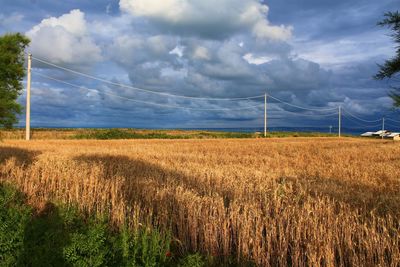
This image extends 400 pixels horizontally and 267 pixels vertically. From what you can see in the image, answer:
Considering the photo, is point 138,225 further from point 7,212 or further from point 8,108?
point 8,108

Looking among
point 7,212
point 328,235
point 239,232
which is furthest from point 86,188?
point 328,235

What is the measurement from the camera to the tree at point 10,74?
16.6 m

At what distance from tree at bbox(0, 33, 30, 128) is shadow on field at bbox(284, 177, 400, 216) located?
44.4 feet

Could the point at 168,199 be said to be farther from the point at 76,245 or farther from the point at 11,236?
the point at 11,236

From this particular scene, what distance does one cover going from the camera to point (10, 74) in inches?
686

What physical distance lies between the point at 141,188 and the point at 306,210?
4.74 meters

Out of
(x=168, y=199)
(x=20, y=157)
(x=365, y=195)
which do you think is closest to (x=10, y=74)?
(x=20, y=157)

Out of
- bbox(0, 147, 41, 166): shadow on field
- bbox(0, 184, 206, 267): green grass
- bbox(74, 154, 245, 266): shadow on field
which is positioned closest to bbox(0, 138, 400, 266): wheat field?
bbox(74, 154, 245, 266): shadow on field

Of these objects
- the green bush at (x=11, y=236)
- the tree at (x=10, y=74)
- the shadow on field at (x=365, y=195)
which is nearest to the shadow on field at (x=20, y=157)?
the tree at (x=10, y=74)

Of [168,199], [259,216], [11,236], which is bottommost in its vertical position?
[11,236]

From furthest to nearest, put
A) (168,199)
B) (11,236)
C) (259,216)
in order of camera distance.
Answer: (168,199) < (259,216) < (11,236)

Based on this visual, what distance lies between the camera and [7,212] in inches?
293

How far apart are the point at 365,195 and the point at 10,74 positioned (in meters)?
16.8

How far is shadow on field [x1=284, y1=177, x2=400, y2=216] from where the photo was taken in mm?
7691
